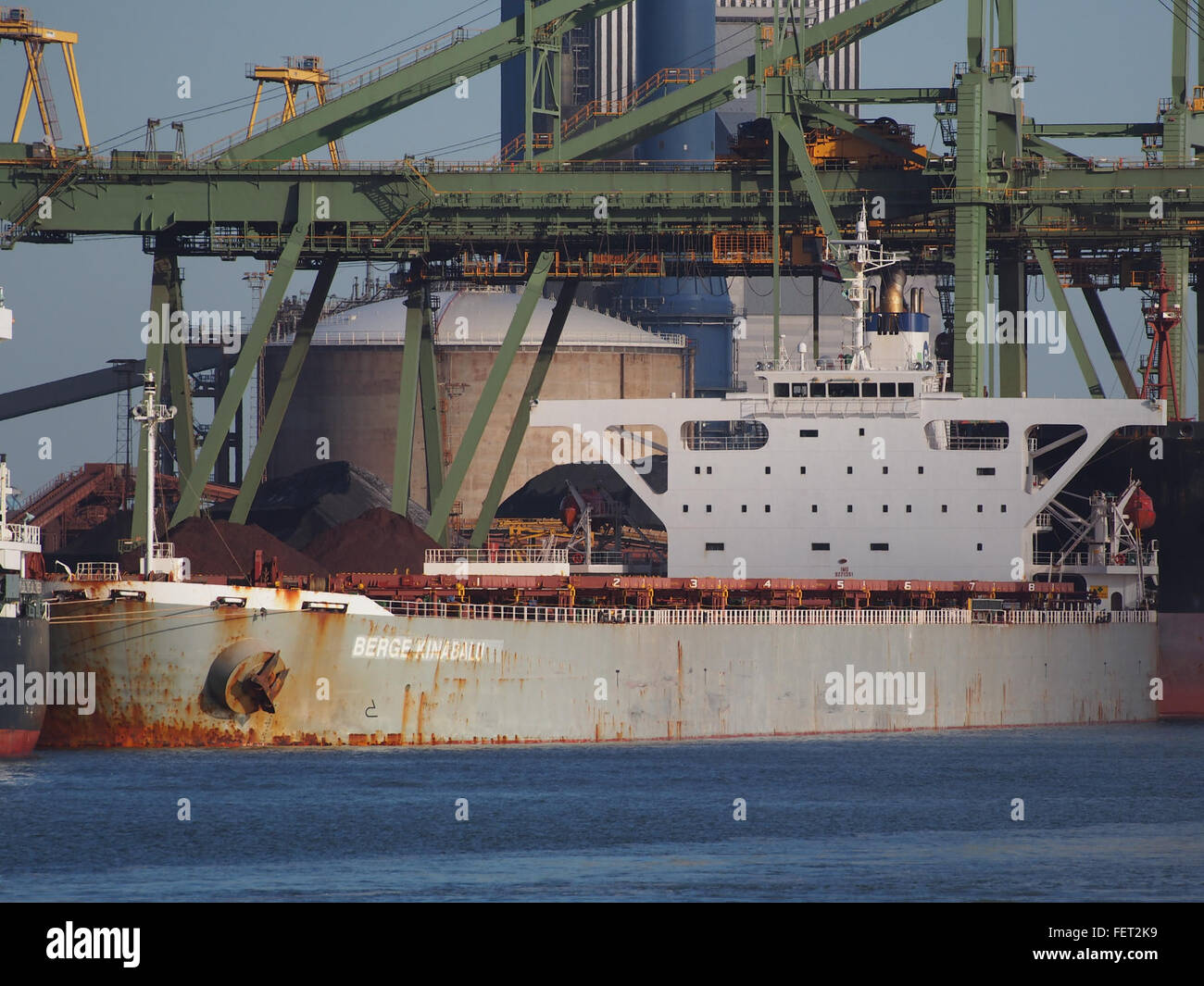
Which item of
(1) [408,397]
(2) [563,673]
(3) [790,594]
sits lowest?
(2) [563,673]

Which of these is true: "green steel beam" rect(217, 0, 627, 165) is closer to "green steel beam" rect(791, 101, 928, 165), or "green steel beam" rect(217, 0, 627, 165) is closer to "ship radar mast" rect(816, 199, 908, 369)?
"green steel beam" rect(791, 101, 928, 165)

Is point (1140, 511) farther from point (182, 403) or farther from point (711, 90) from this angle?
point (182, 403)

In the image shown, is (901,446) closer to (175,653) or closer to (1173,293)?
(1173,293)

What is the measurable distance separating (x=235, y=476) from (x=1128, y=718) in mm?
35202

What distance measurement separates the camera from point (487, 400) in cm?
5359

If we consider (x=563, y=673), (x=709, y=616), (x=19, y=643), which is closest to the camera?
(x=19, y=643)

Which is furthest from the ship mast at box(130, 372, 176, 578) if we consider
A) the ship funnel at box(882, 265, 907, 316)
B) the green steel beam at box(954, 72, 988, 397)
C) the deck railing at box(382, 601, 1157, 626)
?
the green steel beam at box(954, 72, 988, 397)

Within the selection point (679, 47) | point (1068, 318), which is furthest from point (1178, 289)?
point (679, 47)

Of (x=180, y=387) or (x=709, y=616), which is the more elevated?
(x=180, y=387)

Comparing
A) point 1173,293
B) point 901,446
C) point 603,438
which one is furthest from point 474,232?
point 1173,293

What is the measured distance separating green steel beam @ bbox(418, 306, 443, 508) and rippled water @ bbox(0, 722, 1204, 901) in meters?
16.9

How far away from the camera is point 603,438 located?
47844 millimetres

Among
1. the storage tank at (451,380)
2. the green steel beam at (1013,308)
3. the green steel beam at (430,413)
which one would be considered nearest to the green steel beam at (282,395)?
the green steel beam at (430,413)

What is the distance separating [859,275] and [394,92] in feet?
45.0
